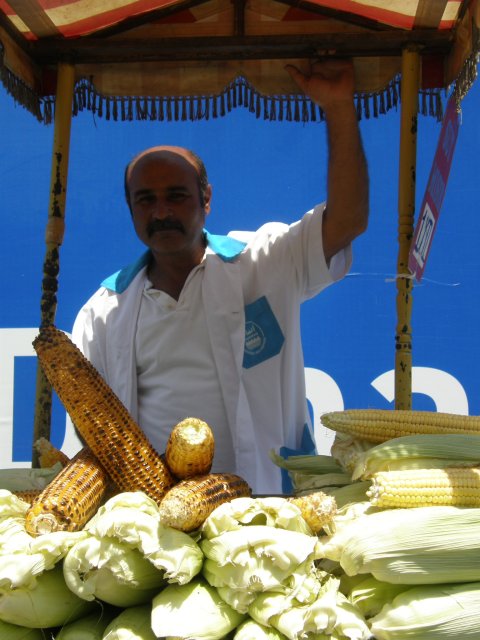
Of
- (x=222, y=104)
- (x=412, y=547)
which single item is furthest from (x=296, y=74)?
(x=412, y=547)

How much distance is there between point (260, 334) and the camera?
272 centimetres

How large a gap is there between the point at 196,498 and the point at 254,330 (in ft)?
4.46

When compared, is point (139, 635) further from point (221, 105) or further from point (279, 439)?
point (221, 105)

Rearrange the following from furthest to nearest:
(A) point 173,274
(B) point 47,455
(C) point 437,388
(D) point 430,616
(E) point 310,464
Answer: (C) point 437,388 → (A) point 173,274 → (B) point 47,455 → (E) point 310,464 → (D) point 430,616

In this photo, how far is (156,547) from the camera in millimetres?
1302

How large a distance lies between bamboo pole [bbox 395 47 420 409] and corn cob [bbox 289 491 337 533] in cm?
95

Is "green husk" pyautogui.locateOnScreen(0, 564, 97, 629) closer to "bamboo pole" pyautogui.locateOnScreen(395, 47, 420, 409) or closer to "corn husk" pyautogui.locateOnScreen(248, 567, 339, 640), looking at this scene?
"corn husk" pyautogui.locateOnScreen(248, 567, 339, 640)

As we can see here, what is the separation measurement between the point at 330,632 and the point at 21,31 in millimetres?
2344

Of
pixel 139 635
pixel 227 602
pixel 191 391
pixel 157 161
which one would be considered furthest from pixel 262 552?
pixel 157 161

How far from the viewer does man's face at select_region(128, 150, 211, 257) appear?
9.07 ft

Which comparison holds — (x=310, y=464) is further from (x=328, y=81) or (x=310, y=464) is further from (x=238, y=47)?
(x=238, y=47)

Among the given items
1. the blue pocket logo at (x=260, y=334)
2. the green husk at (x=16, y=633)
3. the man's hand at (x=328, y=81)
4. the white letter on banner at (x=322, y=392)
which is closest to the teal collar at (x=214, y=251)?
the blue pocket logo at (x=260, y=334)

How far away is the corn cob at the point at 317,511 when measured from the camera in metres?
1.41

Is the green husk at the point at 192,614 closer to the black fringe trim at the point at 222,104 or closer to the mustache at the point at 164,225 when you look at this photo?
the mustache at the point at 164,225
